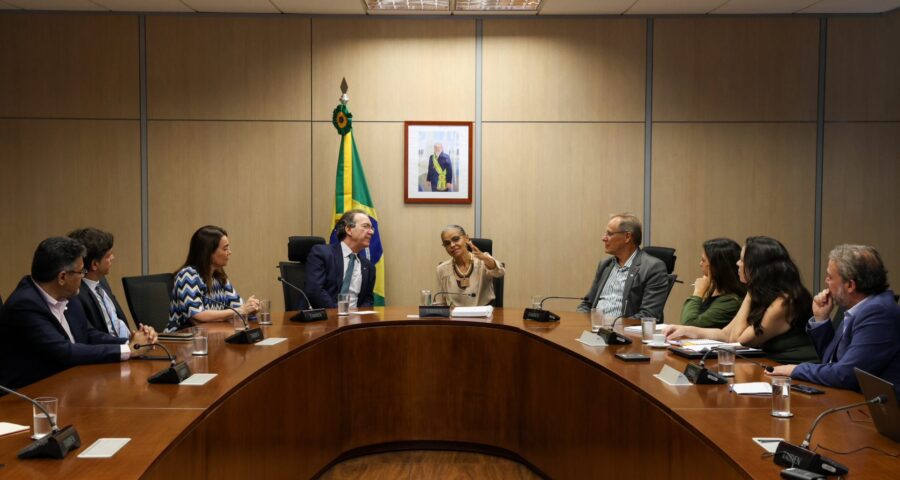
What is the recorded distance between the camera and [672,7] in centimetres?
616

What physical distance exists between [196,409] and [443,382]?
7.08 ft

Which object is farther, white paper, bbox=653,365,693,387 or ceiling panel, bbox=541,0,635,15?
ceiling panel, bbox=541,0,635,15

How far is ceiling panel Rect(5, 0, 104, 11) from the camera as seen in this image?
6.04 m

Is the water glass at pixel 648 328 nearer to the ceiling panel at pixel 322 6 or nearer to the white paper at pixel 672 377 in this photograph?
the white paper at pixel 672 377

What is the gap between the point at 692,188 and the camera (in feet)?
21.3

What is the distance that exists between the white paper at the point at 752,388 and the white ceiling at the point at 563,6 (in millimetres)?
4082

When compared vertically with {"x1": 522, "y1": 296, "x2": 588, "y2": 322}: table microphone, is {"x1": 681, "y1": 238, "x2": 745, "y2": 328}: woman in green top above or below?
above

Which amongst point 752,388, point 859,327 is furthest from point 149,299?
point 859,327

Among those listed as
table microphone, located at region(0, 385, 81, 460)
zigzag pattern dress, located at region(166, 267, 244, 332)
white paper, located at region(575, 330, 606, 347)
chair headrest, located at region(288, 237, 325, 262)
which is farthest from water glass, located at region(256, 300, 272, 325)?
table microphone, located at region(0, 385, 81, 460)

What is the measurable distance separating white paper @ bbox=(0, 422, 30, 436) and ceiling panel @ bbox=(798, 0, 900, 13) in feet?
20.1

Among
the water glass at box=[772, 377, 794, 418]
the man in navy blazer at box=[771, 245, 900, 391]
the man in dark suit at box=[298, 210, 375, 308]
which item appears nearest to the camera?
the water glass at box=[772, 377, 794, 418]

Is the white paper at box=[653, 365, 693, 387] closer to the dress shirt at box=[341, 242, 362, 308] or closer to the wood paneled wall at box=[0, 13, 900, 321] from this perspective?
the dress shirt at box=[341, 242, 362, 308]

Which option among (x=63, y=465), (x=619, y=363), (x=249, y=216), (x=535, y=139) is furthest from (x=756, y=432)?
(x=249, y=216)

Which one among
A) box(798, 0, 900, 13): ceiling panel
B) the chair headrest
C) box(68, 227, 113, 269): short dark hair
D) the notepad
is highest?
box(798, 0, 900, 13): ceiling panel
